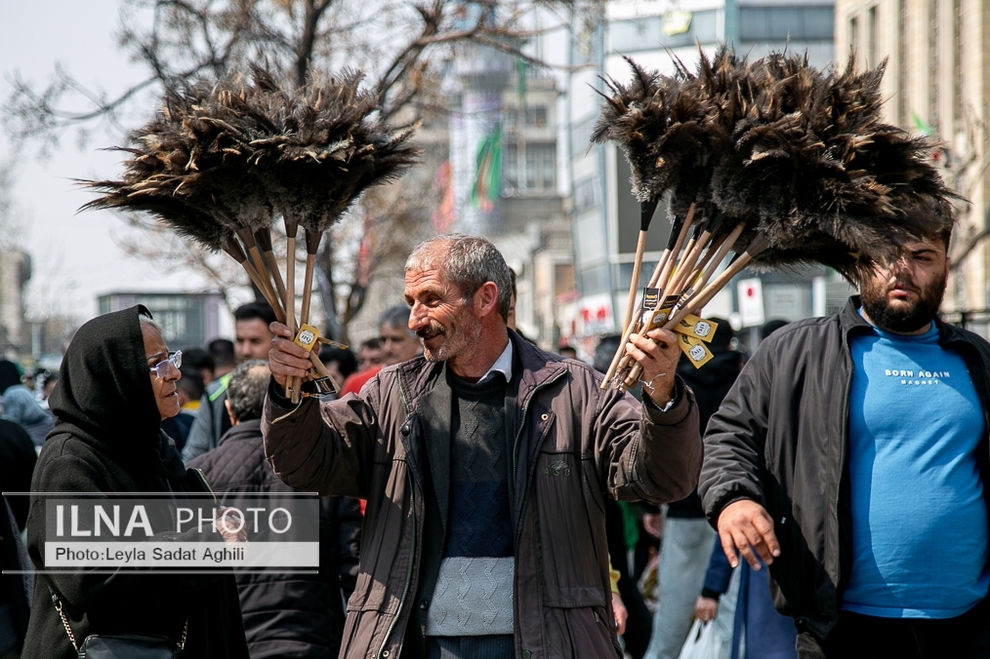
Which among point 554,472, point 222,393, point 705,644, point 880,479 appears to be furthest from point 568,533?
point 222,393

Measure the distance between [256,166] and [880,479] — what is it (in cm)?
239

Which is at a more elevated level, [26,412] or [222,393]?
[222,393]

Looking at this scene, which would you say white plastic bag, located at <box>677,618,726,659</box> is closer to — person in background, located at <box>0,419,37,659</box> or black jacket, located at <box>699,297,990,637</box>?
black jacket, located at <box>699,297,990,637</box>

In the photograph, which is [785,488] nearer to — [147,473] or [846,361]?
[846,361]

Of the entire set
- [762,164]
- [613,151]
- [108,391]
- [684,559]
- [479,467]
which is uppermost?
[613,151]

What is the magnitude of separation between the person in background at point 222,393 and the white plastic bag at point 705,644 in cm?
296

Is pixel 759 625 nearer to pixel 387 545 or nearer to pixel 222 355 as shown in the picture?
pixel 387 545

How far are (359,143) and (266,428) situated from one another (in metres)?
0.98

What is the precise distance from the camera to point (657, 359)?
336 cm

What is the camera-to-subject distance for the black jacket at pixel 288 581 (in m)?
5.05

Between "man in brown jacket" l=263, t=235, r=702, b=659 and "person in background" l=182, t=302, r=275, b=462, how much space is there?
3.07m

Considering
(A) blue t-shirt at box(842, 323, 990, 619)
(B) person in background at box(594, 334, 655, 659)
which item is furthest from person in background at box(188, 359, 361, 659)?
(A) blue t-shirt at box(842, 323, 990, 619)

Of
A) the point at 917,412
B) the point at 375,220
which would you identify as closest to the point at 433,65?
the point at 375,220

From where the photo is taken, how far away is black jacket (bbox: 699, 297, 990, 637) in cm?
401
